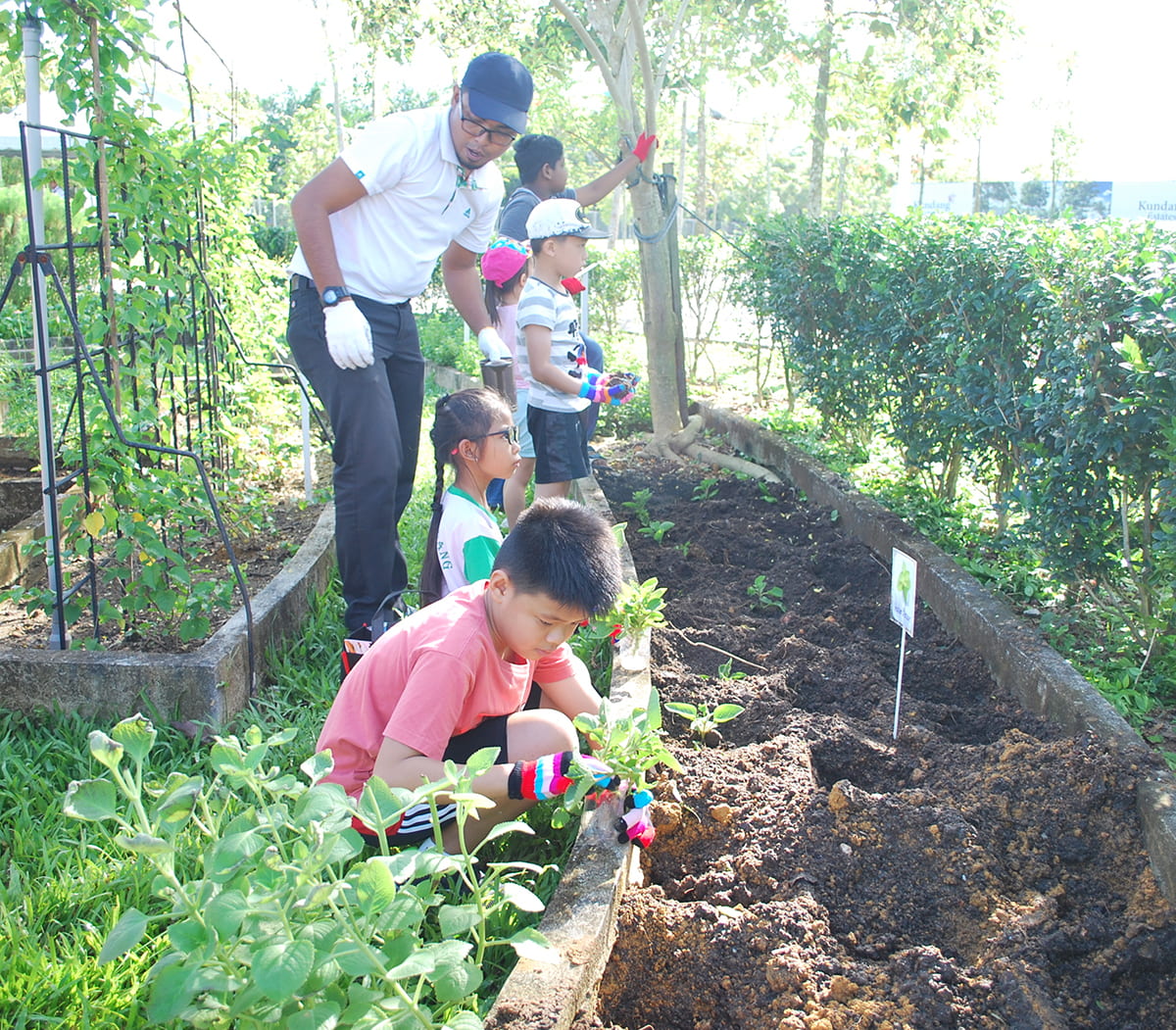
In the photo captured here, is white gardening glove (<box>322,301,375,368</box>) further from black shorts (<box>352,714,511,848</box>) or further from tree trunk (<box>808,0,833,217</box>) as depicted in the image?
tree trunk (<box>808,0,833,217</box>)

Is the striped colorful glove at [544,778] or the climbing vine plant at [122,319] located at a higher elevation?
the climbing vine plant at [122,319]

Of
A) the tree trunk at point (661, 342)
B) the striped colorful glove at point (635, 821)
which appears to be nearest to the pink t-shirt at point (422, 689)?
the striped colorful glove at point (635, 821)

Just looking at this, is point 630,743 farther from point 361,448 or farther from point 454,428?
point 361,448

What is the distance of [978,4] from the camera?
820 cm

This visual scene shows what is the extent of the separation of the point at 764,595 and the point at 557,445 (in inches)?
44.2

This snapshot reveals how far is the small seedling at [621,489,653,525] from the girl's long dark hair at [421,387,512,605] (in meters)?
2.19

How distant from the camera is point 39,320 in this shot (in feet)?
10.6

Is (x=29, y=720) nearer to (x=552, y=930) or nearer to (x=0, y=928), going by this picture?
(x=0, y=928)

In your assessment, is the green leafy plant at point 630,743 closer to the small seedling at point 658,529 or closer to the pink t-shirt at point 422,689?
the pink t-shirt at point 422,689

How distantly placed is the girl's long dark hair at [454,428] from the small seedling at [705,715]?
2.63 ft

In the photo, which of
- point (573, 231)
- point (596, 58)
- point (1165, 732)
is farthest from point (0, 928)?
point (596, 58)

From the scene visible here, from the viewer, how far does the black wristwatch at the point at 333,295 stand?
324cm

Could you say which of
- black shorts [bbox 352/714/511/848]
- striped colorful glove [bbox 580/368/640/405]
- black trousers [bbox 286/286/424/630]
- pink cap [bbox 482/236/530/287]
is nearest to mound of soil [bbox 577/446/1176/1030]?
black shorts [bbox 352/714/511/848]

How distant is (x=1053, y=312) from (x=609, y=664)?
195 centimetres
